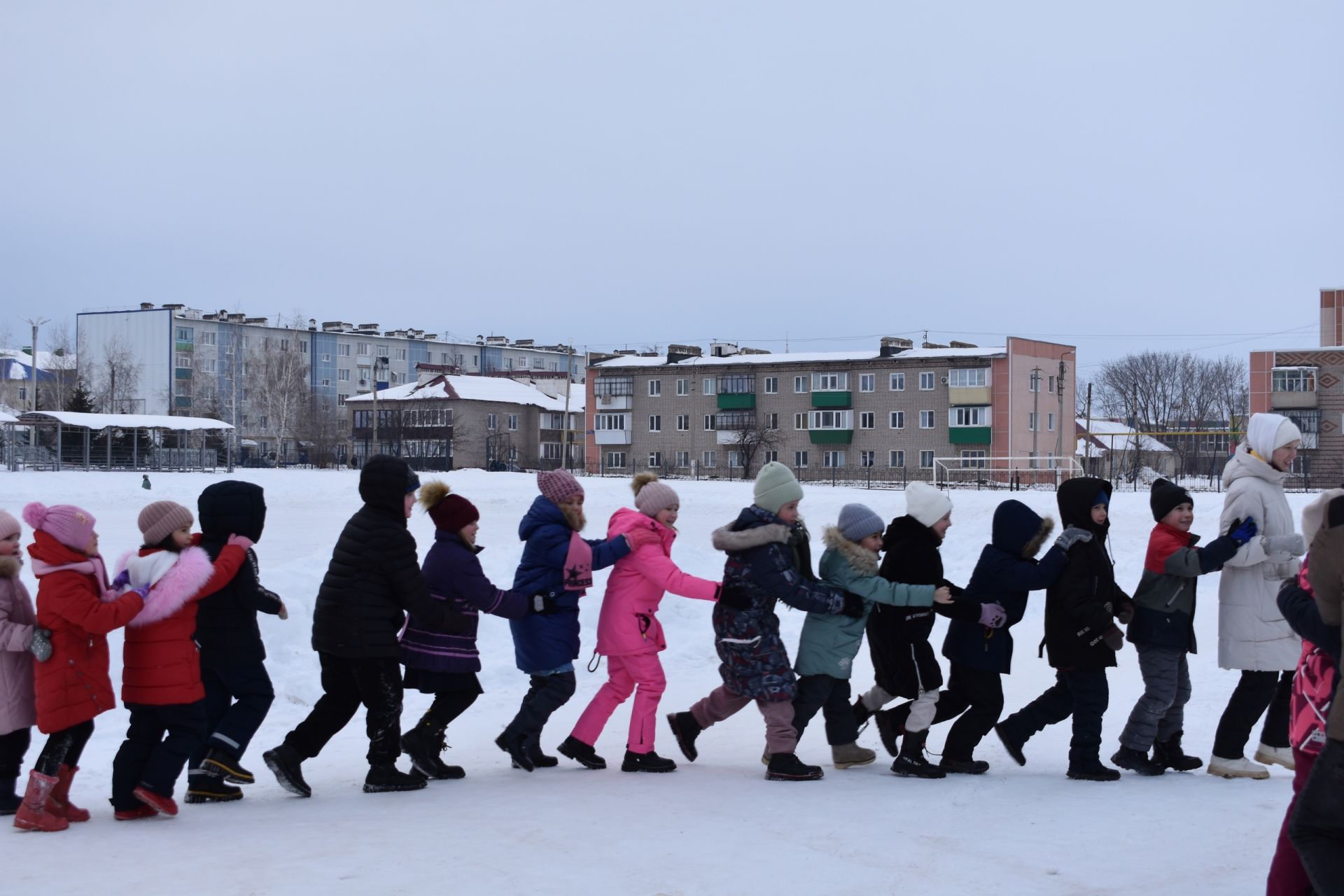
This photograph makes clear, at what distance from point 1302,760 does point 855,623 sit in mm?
2943

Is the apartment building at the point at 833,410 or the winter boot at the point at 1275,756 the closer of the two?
the winter boot at the point at 1275,756

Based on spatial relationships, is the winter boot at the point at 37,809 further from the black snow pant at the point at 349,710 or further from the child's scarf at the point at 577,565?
the child's scarf at the point at 577,565

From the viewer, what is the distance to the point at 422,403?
8281 centimetres

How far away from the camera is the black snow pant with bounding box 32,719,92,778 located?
5082mm

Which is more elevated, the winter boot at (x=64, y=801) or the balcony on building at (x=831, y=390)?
the balcony on building at (x=831, y=390)

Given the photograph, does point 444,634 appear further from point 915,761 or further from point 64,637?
point 915,761

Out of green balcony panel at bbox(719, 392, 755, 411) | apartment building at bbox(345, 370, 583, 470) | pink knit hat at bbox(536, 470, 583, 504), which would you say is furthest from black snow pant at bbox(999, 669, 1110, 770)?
apartment building at bbox(345, 370, 583, 470)

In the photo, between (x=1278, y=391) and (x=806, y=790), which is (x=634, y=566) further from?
(x=1278, y=391)

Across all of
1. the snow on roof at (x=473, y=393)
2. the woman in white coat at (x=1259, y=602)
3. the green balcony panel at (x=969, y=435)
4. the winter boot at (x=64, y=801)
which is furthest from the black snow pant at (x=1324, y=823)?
the snow on roof at (x=473, y=393)

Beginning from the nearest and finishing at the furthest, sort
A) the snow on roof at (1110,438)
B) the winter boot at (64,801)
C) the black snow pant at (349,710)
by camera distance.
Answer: the winter boot at (64,801), the black snow pant at (349,710), the snow on roof at (1110,438)

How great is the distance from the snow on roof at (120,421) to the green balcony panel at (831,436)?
33.1 meters

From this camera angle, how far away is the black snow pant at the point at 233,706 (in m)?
5.70

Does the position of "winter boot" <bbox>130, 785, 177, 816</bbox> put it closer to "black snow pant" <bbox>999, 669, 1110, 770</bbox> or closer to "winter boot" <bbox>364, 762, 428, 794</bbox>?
"winter boot" <bbox>364, 762, 428, 794</bbox>

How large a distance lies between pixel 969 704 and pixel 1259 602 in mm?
1477
